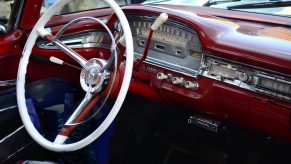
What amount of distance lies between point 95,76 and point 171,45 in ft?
1.33

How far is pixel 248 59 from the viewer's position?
5.14ft

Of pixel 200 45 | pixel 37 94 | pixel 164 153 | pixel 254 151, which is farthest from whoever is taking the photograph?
pixel 164 153

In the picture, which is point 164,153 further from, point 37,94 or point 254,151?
point 37,94

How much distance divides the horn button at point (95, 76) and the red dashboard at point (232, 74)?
0.32 metres

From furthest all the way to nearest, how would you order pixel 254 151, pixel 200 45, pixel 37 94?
pixel 37 94
pixel 254 151
pixel 200 45

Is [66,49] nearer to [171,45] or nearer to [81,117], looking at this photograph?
[81,117]

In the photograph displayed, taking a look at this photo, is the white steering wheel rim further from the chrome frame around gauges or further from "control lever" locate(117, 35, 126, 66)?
the chrome frame around gauges

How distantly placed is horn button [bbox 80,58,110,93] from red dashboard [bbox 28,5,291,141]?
32 centimetres

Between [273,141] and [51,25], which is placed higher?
[51,25]

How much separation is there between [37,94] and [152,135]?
0.73 m

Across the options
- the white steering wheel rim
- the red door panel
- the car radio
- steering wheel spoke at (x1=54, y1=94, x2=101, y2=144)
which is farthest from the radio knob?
the red door panel

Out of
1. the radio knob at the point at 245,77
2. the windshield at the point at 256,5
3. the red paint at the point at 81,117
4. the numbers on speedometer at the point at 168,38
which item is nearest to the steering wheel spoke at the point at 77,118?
the red paint at the point at 81,117

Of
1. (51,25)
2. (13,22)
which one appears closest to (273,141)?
(51,25)

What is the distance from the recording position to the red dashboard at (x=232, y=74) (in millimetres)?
1546
